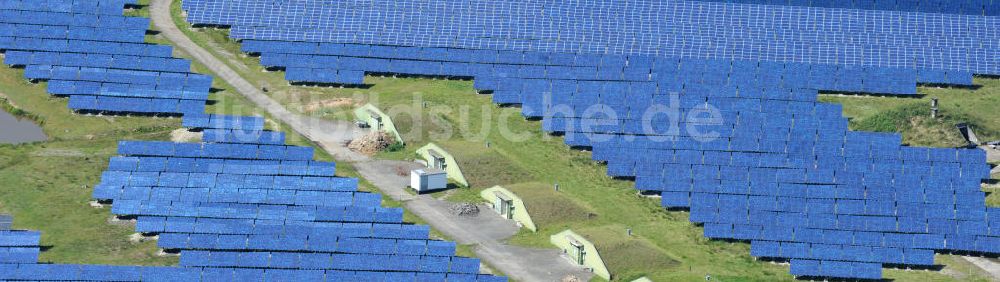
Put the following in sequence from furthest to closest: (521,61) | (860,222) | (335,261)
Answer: (521,61)
(860,222)
(335,261)


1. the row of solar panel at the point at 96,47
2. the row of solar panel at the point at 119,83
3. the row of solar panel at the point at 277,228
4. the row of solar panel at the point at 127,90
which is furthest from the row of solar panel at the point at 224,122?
the row of solar panel at the point at 277,228

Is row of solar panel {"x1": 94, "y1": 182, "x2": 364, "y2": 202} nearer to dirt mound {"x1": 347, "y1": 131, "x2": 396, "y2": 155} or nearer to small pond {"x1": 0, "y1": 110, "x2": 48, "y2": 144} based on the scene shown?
dirt mound {"x1": 347, "y1": 131, "x2": 396, "y2": 155}

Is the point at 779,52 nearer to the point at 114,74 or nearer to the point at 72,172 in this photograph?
the point at 114,74

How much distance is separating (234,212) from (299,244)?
7915 mm

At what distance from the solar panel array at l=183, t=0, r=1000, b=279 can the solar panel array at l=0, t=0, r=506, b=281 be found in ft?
51.2

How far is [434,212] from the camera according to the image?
168125 millimetres

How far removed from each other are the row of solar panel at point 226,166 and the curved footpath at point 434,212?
5046 millimetres

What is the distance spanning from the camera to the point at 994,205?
172750mm

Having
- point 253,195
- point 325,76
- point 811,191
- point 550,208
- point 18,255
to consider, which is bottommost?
point 18,255

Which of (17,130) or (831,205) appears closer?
(831,205)

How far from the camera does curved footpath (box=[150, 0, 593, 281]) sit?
158 meters

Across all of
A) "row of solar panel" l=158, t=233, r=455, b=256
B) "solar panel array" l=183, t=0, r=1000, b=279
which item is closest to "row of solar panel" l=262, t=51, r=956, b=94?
"solar panel array" l=183, t=0, r=1000, b=279

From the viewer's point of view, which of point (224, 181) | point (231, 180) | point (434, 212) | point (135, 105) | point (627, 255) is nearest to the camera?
point (627, 255)

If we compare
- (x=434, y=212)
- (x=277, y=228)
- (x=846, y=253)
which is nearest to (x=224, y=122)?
(x=277, y=228)
